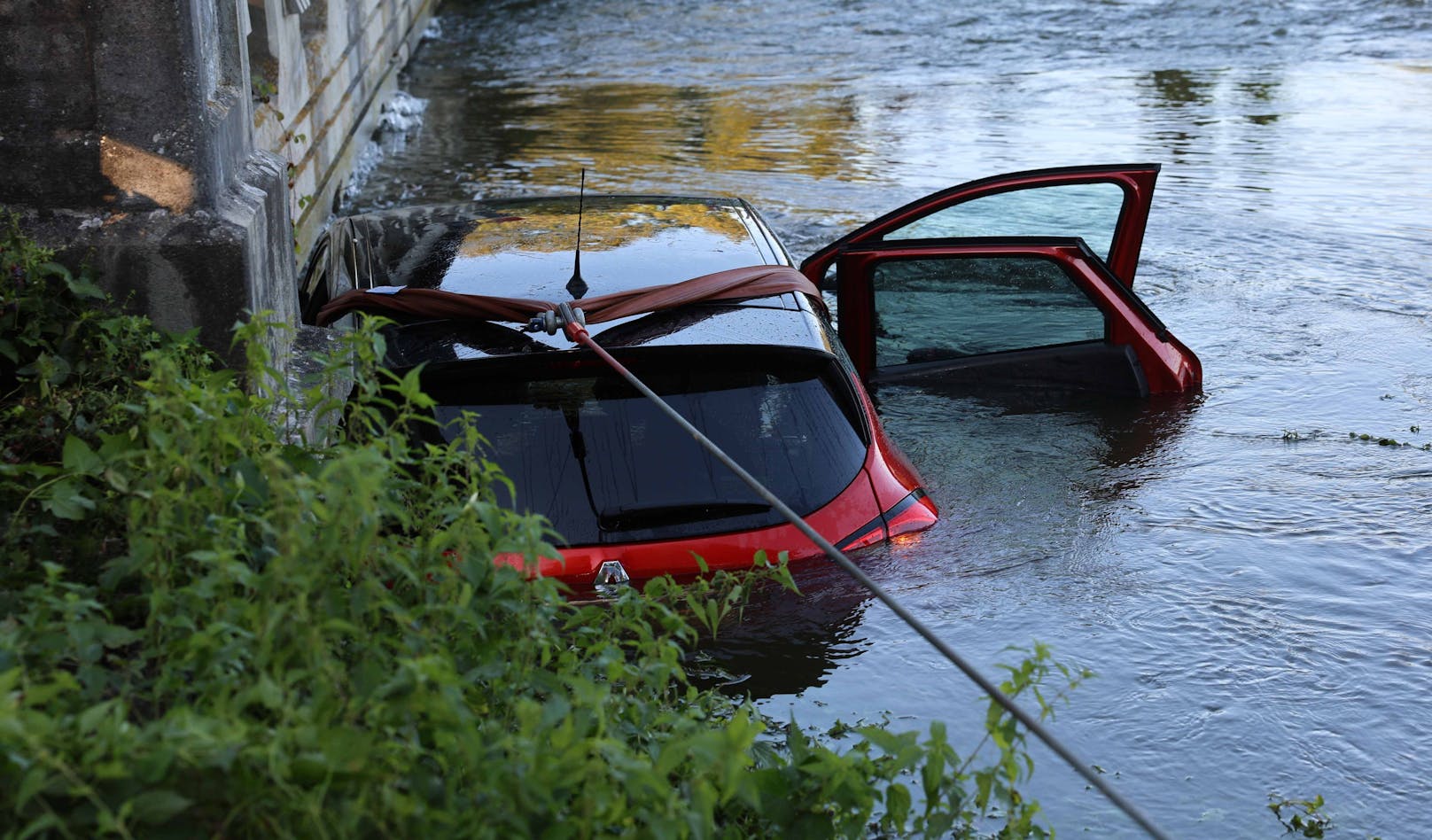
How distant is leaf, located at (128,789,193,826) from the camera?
2076mm

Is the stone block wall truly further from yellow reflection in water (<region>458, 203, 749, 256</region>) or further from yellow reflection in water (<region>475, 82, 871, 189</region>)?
yellow reflection in water (<region>458, 203, 749, 256</region>)

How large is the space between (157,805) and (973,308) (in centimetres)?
566

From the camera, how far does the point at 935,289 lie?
7.18 m

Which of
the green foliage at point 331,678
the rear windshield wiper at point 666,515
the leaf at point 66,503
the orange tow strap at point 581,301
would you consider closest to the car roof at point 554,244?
the orange tow strap at point 581,301

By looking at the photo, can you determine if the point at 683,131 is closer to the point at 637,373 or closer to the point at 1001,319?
the point at 1001,319

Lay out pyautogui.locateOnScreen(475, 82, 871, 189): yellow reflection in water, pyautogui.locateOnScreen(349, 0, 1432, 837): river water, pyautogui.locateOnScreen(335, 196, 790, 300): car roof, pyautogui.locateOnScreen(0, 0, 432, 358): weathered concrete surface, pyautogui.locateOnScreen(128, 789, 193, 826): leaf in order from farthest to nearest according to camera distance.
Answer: pyautogui.locateOnScreen(475, 82, 871, 189): yellow reflection in water
pyautogui.locateOnScreen(335, 196, 790, 300): car roof
pyautogui.locateOnScreen(0, 0, 432, 358): weathered concrete surface
pyautogui.locateOnScreen(349, 0, 1432, 837): river water
pyautogui.locateOnScreen(128, 789, 193, 826): leaf

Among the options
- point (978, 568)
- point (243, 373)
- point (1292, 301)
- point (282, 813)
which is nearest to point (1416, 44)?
point (1292, 301)

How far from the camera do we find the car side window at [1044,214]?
7.29 m

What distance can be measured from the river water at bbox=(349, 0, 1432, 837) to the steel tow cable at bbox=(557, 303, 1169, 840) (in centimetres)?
90

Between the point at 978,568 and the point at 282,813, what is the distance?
133 inches

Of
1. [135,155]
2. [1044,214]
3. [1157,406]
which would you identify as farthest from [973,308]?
[135,155]

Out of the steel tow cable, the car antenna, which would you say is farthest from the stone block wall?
the steel tow cable

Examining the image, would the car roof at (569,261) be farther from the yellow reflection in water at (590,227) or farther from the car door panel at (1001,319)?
the car door panel at (1001,319)

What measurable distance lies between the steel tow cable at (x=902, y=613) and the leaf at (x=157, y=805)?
1291 mm
